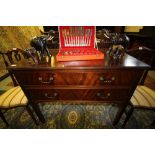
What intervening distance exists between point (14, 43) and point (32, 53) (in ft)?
8.12

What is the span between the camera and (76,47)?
1.36 meters

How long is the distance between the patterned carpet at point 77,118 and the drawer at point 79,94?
0.63m

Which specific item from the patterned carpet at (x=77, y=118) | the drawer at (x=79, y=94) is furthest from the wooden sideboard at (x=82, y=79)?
the patterned carpet at (x=77, y=118)

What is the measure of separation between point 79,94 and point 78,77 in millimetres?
237

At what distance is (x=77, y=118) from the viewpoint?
1.78 metres

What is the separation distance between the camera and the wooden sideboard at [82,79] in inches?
41.0

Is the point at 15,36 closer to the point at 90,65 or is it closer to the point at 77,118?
the point at 77,118

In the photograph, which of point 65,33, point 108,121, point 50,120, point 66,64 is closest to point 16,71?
point 66,64

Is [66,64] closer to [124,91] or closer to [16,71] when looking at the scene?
[16,71]

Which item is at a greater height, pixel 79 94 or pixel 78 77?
pixel 78 77

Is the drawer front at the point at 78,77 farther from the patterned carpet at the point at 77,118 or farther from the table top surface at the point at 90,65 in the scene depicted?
the patterned carpet at the point at 77,118

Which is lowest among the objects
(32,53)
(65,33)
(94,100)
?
(94,100)

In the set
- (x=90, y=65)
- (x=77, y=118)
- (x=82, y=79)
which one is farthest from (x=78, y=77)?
(x=77, y=118)

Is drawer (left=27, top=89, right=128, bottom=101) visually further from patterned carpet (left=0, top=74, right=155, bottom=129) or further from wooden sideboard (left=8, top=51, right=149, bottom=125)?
patterned carpet (left=0, top=74, right=155, bottom=129)
